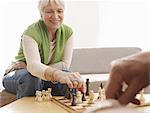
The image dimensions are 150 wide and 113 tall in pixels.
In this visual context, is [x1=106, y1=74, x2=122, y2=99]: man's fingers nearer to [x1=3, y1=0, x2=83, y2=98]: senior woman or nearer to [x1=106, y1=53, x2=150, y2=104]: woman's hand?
[x1=106, y1=53, x2=150, y2=104]: woman's hand

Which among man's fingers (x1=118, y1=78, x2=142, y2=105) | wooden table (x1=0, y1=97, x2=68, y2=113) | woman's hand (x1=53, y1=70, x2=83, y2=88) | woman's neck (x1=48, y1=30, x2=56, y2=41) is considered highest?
woman's neck (x1=48, y1=30, x2=56, y2=41)

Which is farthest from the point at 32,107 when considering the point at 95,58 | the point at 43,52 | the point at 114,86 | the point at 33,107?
the point at 95,58

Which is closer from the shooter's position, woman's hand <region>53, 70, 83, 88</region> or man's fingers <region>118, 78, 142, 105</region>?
man's fingers <region>118, 78, 142, 105</region>

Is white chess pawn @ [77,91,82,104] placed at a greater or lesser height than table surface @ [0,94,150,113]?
greater

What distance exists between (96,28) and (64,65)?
1.57 m

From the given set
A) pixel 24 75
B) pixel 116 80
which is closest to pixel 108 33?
pixel 24 75

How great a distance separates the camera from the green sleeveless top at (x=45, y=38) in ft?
6.15

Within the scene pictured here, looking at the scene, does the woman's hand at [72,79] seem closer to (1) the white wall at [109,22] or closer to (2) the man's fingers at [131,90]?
(2) the man's fingers at [131,90]

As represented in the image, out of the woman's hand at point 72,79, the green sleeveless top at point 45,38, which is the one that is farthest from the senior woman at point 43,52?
the woman's hand at point 72,79

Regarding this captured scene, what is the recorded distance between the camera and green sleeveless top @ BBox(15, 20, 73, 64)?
187 centimetres

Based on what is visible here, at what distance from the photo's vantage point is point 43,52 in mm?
1915

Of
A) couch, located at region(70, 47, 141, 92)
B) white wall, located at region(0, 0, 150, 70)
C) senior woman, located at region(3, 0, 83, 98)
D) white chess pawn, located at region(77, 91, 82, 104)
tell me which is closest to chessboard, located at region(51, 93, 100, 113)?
white chess pawn, located at region(77, 91, 82, 104)

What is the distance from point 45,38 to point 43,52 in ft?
0.30

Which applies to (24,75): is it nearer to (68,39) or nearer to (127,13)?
(68,39)
